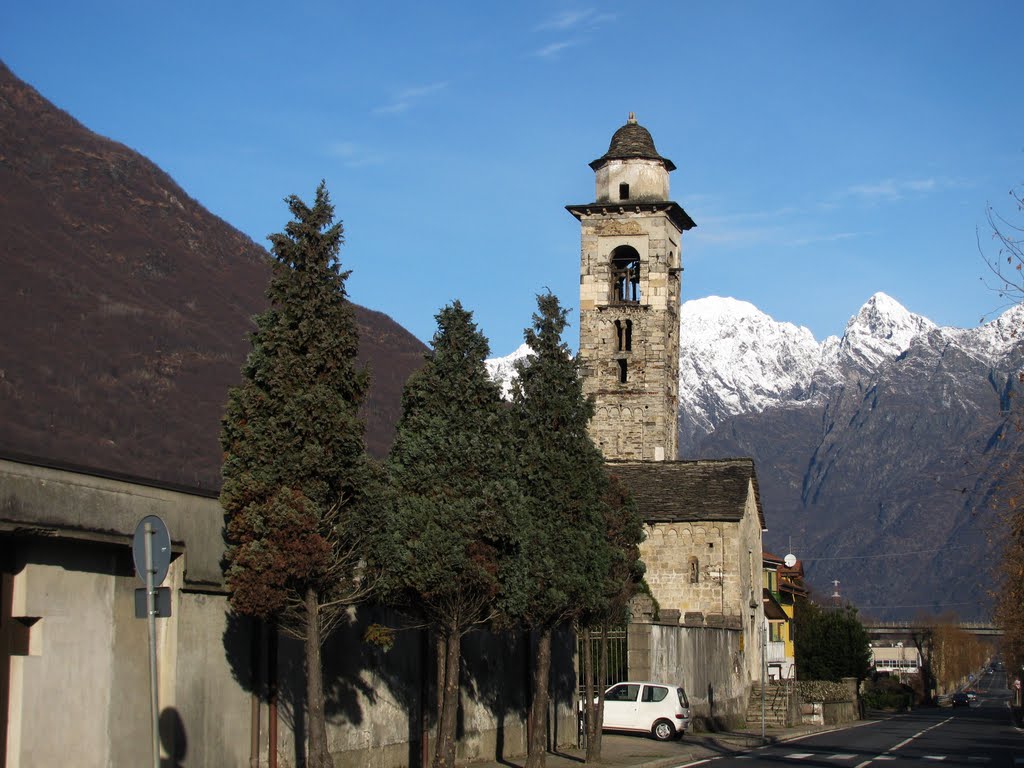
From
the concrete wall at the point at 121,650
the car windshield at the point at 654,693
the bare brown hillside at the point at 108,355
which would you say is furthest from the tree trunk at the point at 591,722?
the bare brown hillside at the point at 108,355

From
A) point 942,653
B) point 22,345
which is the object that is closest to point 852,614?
point 942,653

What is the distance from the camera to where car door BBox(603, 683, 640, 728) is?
120ft

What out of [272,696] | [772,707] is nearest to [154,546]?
[272,696]

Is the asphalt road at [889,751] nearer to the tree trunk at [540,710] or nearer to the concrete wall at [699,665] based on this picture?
the concrete wall at [699,665]

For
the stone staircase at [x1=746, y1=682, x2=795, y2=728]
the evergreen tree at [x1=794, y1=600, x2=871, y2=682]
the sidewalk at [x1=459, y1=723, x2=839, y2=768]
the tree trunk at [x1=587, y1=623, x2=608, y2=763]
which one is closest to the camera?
the sidewalk at [x1=459, y1=723, x2=839, y2=768]

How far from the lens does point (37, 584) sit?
16.3 metres

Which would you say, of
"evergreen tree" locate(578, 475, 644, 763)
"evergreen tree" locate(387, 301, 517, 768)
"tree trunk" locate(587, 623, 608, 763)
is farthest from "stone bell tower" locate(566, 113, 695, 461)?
"evergreen tree" locate(387, 301, 517, 768)

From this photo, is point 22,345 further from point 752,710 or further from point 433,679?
point 433,679

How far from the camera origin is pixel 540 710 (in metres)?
25.6

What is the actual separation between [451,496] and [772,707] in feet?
101

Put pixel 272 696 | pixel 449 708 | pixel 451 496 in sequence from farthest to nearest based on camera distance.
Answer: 1. pixel 449 708
2. pixel 451 496
3. pixel 272 696

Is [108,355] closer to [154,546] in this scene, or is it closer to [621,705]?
[621,705]

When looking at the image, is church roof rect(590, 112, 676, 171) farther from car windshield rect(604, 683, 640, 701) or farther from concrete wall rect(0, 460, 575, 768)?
concrete wall rect(0, 460, 575, 768)

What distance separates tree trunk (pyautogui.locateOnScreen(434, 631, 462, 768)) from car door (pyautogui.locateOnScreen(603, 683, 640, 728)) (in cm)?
1473
